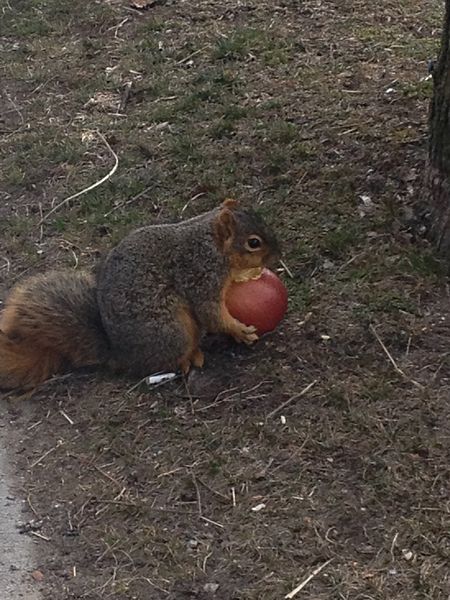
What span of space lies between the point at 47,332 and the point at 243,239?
81 cm

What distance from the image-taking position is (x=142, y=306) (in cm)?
405

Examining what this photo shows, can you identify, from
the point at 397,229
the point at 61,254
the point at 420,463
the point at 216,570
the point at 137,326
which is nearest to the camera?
the point at 216,570

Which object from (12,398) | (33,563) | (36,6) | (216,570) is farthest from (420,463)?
(36,6)

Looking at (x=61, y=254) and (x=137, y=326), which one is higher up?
(x=137, y=326)

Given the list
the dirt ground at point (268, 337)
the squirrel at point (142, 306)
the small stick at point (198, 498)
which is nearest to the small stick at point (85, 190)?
the dirt ground at point (268, 337)

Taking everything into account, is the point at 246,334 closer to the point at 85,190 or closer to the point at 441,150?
the point at 441,150

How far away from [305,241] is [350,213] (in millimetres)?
256

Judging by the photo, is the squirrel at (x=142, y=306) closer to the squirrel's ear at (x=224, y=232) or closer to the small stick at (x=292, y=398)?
the squirrel's ear at (x=224, y=232)

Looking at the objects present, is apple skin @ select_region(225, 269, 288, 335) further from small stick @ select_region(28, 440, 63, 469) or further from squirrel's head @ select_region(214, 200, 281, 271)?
small stick @ select_region(28, 440, 63, 469)

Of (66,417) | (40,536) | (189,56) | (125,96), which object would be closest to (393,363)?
(66,417)

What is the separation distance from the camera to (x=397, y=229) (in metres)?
4.66

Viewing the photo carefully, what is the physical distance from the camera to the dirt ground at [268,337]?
332 centimetres

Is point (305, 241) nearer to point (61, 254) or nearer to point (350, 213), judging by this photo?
point (350, 213)

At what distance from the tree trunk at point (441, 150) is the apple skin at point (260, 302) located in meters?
0.74
